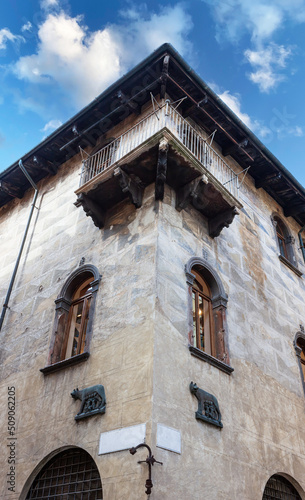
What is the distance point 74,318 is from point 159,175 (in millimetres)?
3722

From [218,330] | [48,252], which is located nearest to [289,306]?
[218,330]

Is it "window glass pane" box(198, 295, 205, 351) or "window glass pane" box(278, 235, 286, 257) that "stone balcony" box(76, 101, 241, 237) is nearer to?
"window glass pane" box(198, 295, 205, 351)

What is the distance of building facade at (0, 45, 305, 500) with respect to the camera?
7.61 metres

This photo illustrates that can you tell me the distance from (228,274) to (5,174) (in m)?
8.45

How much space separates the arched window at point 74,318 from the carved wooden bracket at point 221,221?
10.0 feet

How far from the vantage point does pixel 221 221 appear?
11086mm

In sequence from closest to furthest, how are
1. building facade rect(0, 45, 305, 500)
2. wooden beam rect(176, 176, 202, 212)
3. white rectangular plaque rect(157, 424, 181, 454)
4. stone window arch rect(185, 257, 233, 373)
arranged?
1. white rectangular plaque rect(157, 424, 181, 454)
2. building facade rect(0, 45, 305, 500)
3. stone window arch rect(185, 257, 233, 373)
4. wooden beam rect(176, 176, 202, 212)

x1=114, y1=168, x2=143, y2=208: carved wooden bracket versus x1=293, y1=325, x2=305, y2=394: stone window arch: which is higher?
x1=114, y1=168, x2=143, y2=208: carved wooden bracket

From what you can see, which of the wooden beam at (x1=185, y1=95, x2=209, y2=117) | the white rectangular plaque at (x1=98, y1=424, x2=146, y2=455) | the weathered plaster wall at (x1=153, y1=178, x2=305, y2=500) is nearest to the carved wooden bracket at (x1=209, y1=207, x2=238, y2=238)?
the weathered plaster wall at (x1=153, y1=178, x2=305, y2=500)

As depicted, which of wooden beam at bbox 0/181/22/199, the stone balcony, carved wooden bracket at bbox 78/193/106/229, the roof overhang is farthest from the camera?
wooden beam at bbox 0/181/22/199

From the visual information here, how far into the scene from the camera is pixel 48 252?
12.3 m

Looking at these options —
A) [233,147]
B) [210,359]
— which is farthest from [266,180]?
[210,359]

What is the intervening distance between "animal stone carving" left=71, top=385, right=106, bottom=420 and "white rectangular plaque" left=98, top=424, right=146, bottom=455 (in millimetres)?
482

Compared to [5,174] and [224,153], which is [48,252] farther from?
[224,153]
